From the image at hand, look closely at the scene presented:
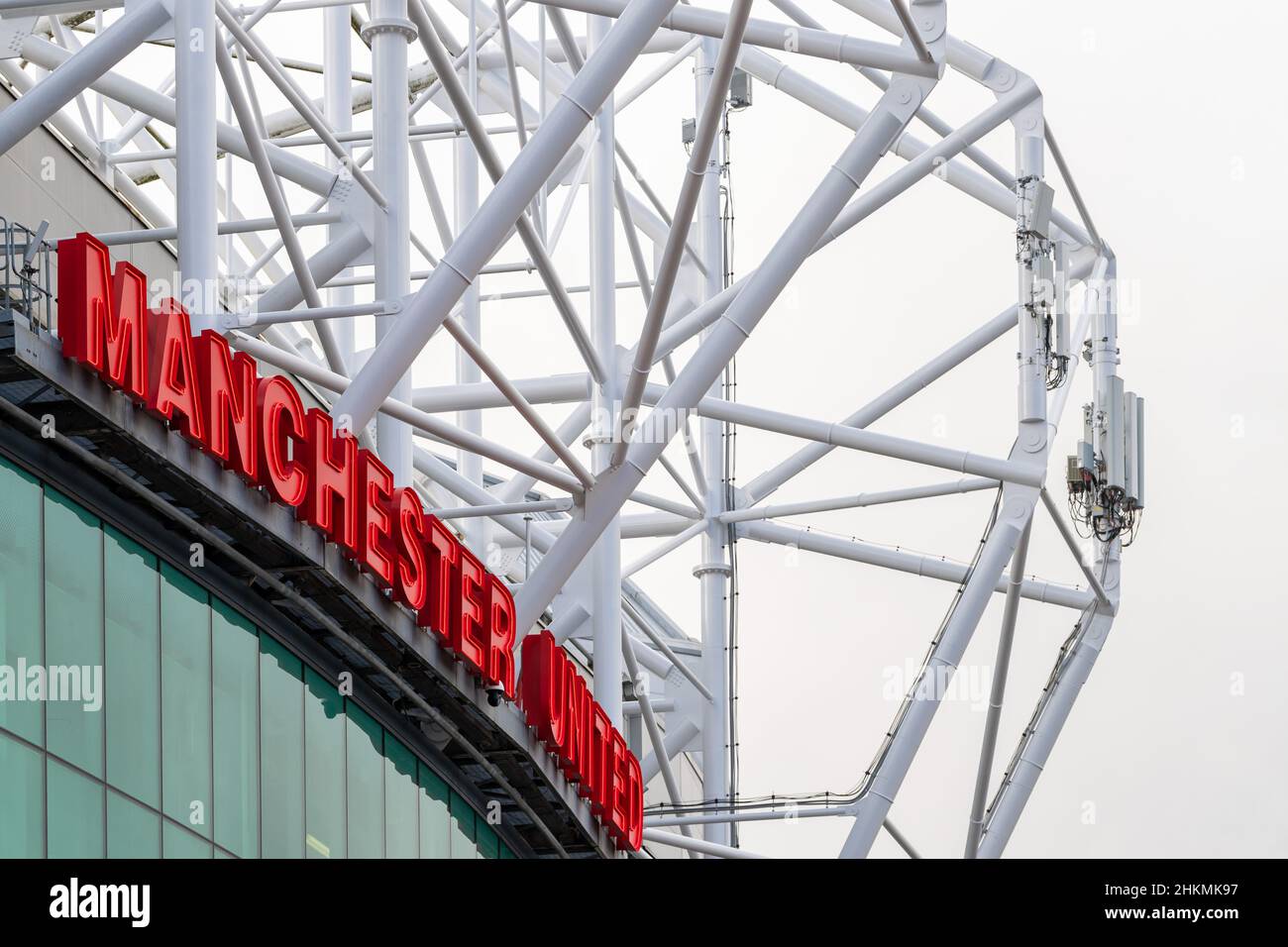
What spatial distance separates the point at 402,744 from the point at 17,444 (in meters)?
8.18

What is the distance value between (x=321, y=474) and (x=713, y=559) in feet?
52.6

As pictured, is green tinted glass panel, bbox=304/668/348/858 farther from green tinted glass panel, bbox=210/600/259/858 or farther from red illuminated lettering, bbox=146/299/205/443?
red illuminated lettering, bbox=146/299/205/443

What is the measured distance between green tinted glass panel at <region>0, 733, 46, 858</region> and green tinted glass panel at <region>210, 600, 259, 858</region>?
3.08 metres

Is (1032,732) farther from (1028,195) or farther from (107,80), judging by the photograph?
(107,80)

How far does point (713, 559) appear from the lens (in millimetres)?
40625

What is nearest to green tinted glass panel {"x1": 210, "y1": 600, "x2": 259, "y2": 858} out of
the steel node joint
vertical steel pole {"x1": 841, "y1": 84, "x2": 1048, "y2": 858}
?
the steel node joint

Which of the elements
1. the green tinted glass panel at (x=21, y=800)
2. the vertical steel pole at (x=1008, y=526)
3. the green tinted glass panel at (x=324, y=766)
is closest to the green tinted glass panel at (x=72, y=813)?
the green tinted glass panel at (x=21, y=800)

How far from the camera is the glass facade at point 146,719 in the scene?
70.1 ft

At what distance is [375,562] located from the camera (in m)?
26.2

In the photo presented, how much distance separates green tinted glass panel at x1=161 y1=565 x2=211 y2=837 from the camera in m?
23.4

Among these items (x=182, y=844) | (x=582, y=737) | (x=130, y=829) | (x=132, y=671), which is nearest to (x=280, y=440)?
(x=132, y=671)

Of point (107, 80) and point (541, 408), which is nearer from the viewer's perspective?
point (107, 80)

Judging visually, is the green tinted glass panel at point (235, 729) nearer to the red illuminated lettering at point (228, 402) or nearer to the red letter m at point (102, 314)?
the red illuminated lettering at point (228, 402)
